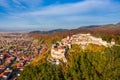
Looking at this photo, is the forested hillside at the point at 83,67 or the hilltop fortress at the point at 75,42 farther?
the hilltop fortress at the point at 75,42

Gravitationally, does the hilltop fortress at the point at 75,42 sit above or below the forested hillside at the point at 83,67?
above

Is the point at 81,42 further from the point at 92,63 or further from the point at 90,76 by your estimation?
the point at 90,76

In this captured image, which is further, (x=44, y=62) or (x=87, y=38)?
(x=87, y=38)

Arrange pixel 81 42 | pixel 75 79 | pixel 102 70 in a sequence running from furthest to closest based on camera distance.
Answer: pixel 81 42, pixel 102 70, pixel 75 79

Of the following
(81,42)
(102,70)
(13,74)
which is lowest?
(13,74)

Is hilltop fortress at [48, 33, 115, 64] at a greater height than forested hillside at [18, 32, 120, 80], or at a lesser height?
greater

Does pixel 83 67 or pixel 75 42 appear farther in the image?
pixel 75 42

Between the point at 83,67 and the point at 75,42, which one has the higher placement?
the point at 75,42

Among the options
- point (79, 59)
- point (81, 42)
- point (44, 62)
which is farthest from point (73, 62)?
point (81, 42)

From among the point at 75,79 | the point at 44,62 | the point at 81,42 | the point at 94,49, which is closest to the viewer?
the point at 75,79

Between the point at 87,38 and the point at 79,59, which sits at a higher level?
the point at 87,38

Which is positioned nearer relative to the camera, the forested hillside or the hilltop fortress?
the forested hillside
